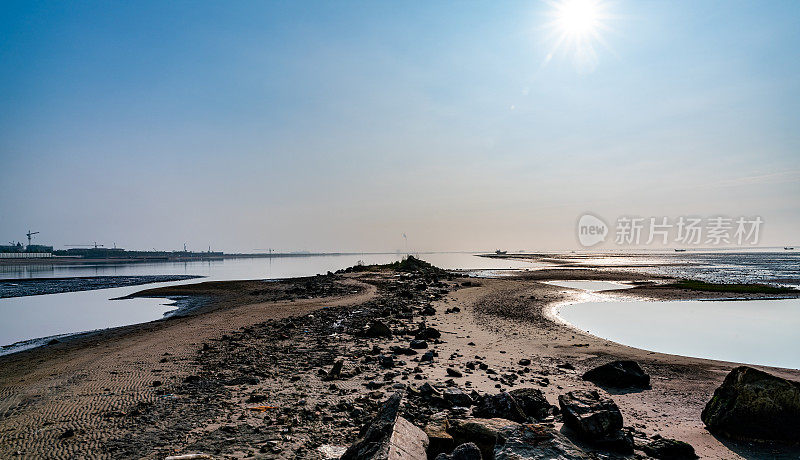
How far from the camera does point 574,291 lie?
104ft

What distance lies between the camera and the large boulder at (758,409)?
597 cm

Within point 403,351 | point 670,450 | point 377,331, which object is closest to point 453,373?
point 403,351

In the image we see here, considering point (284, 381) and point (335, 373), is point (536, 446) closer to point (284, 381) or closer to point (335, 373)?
point (335, 373)

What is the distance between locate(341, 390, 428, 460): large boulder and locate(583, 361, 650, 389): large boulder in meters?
5.86

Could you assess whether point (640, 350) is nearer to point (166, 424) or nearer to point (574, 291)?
point (166, 424)

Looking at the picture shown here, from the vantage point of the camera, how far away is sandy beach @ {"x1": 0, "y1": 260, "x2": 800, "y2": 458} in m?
5.95

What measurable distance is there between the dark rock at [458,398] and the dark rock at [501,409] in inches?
19.4

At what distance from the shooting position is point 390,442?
4355 millimetres

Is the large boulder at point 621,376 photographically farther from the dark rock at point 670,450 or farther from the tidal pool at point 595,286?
the tidal pool at point 595,286

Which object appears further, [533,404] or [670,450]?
[533,404]

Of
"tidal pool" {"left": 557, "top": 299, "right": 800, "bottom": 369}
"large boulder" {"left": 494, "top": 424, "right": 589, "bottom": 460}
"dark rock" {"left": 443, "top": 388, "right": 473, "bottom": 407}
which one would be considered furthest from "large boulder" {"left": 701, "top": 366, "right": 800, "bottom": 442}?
"tidal pool" {"left": 557, "top": 299, "right": 800, "bottom": 369}

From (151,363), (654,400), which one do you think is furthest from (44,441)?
(654,400)

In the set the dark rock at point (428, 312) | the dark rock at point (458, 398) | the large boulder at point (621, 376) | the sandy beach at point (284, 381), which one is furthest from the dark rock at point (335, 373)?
the dark rock at point (428, 312)

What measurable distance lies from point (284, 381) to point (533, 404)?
511 centimetres
